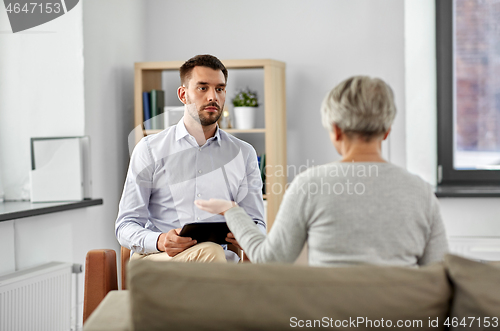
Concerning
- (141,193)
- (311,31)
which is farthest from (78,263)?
(311,31)

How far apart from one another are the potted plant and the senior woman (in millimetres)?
2155

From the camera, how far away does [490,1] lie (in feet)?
10.4

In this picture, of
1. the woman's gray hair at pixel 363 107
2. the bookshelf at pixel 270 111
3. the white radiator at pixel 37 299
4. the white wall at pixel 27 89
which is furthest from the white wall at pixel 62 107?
the woman's gray hair at pixel 363 107

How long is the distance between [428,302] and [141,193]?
1309 mm

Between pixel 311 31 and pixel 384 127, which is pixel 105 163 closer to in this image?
pixel 311 31

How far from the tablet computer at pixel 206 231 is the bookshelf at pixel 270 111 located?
142cm

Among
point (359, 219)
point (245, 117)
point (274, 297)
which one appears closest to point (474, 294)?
point (359, 219)

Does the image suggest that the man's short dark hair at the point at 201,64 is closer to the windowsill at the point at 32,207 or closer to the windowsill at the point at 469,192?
the windowsill at the point at 32,207

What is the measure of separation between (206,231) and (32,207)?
1.13 meters

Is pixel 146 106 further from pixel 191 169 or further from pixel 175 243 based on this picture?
pixel 175 243

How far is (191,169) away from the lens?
6.76ft

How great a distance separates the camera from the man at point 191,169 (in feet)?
6.53

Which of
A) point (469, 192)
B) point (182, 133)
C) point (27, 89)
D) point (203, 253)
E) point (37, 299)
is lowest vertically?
point (37, 299)

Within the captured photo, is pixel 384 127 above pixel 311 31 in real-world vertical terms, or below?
below
